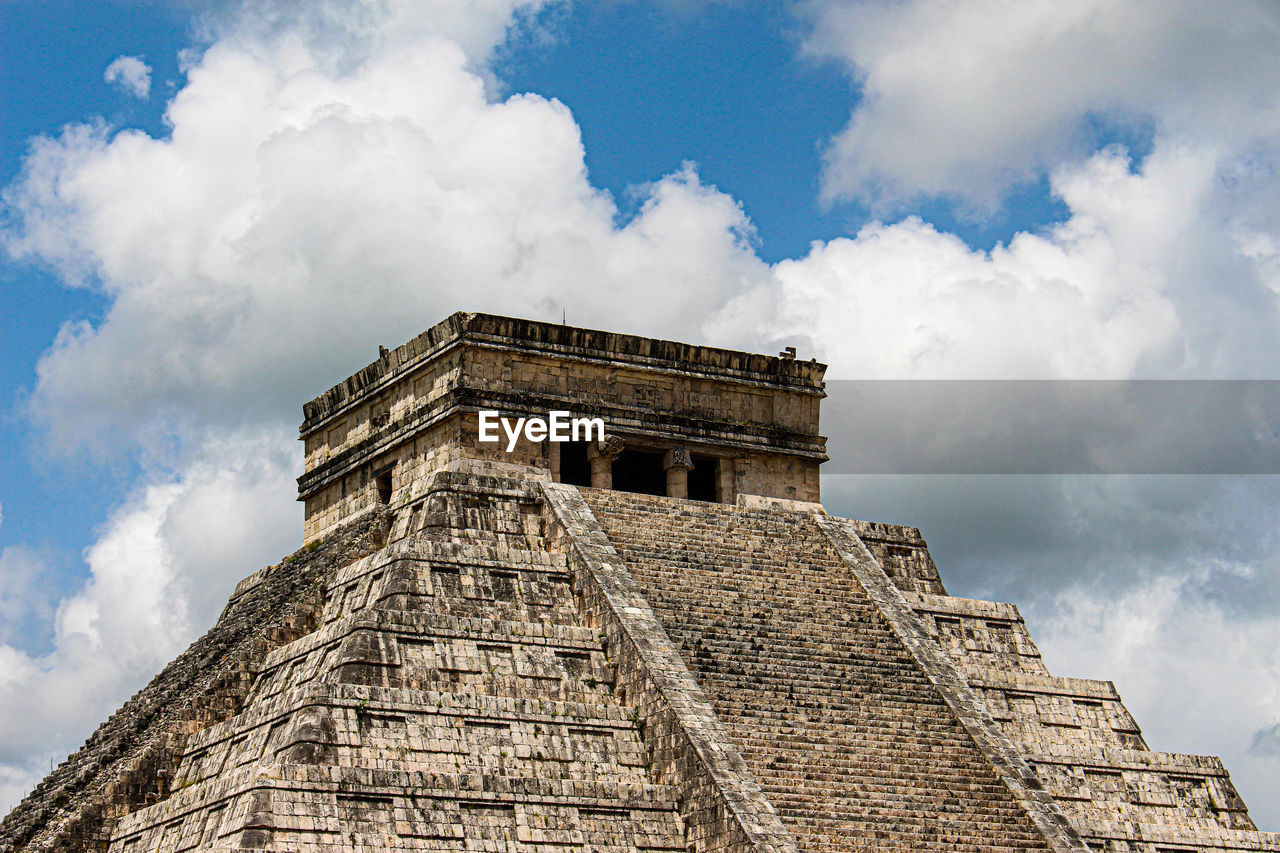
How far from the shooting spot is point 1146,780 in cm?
2316

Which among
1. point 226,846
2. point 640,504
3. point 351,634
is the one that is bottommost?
point 226,846

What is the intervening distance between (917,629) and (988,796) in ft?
11.7

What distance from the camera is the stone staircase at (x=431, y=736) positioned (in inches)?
699

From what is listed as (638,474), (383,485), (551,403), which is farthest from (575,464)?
(383,485)

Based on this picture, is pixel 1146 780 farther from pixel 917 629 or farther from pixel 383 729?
pixel 383 729

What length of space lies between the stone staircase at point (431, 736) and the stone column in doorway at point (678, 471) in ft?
12.7

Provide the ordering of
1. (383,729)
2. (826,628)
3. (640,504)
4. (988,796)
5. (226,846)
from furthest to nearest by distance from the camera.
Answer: (640,504) < (826,628) < (988,796) < (383,729) < (226,846)

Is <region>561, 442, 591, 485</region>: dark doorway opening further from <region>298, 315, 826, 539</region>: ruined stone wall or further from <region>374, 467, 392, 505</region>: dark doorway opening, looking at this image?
<region>374, 467, 392, 505</region>: dark doorway opening

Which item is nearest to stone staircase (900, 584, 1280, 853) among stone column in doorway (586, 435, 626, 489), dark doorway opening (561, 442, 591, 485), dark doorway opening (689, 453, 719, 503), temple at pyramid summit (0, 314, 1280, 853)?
temple at pyramid summit (0, 314, 1280, 853)

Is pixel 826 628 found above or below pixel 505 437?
below

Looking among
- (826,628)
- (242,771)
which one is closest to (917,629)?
(826,628)

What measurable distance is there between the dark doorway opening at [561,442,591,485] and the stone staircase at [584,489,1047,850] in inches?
81.9

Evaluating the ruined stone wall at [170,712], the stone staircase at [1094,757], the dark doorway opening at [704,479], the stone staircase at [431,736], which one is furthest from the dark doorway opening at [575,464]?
the stone staircase at [1094,757]

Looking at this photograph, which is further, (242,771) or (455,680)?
(455,680)
